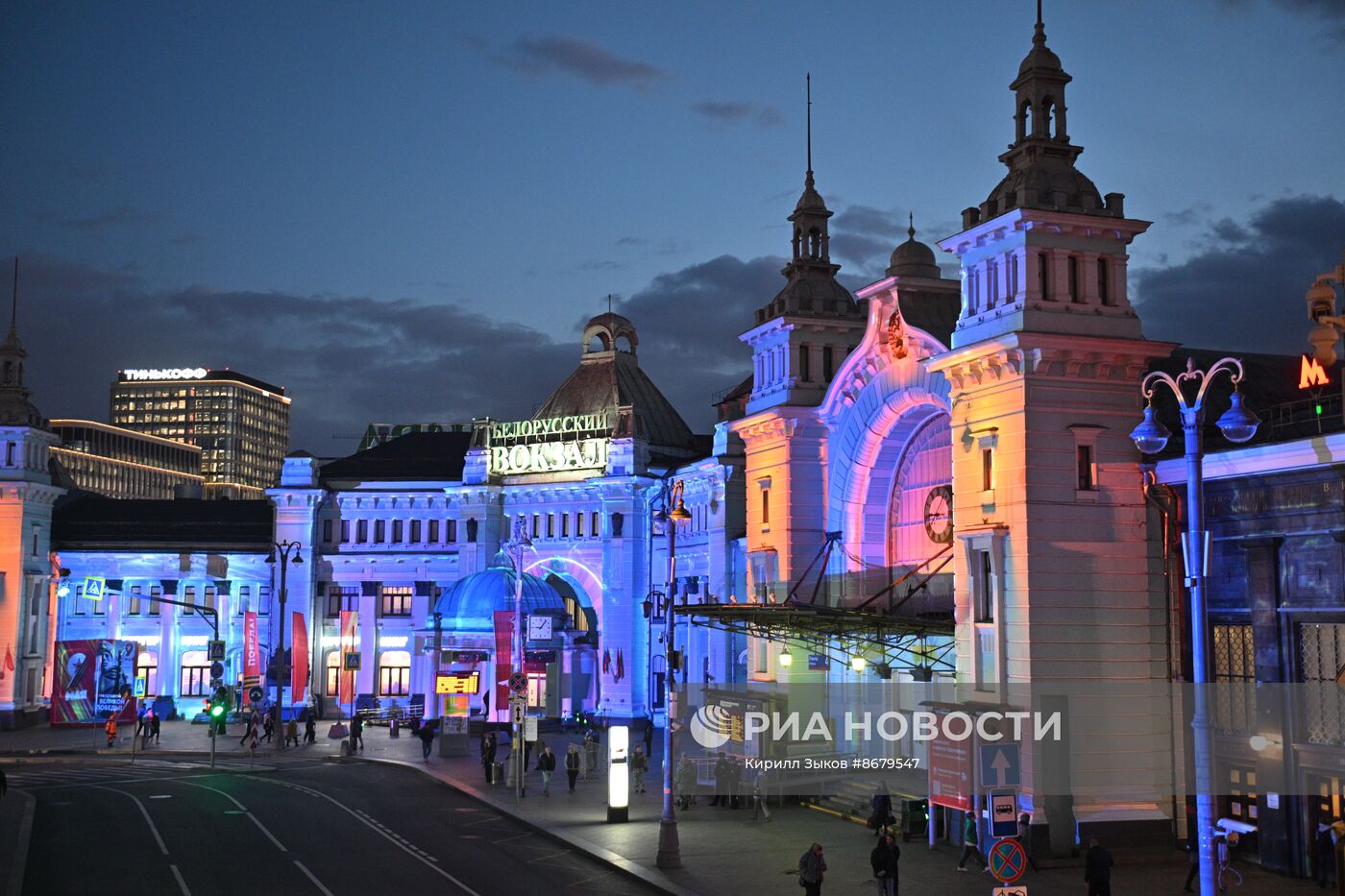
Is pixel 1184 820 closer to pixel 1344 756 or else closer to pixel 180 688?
pixel 1344 756

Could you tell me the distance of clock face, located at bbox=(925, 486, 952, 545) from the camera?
45469 millimetres

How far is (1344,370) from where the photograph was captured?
3325 cm

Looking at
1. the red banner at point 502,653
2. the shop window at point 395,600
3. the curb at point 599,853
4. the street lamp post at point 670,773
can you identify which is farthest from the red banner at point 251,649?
the street lamp post at point 670,773

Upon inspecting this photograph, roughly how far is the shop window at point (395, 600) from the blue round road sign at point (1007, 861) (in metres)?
73.3

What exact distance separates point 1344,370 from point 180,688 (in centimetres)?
7455

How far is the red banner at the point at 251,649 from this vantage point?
77.1 metres

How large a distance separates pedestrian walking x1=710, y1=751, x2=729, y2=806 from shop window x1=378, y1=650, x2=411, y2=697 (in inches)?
1853

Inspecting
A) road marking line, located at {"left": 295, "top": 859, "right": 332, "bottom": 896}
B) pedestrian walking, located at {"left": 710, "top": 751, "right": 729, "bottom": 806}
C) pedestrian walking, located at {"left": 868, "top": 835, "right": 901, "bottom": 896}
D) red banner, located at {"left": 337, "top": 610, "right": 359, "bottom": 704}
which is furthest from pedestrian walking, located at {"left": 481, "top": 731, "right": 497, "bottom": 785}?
red banner, located at {"left": 337, "top": 610, "right": 359, "bottom": 704}

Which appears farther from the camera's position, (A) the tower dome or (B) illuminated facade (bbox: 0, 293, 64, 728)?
(B) illuminated facade (bbox: 0, 293, 64, 728)

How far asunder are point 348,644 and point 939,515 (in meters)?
53.6

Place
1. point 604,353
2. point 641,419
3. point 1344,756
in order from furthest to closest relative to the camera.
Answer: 1. point 604,353
2. point 641,419
3. point 1344,756

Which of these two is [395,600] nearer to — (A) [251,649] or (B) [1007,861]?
(A) [251,649]

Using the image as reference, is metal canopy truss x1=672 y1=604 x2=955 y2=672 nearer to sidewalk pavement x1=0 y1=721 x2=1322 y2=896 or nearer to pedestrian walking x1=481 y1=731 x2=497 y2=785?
sidewalk pavement x1=0 y1=721 x2=1322 y2=896

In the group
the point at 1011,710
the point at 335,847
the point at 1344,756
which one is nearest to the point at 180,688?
the point at 335,847
